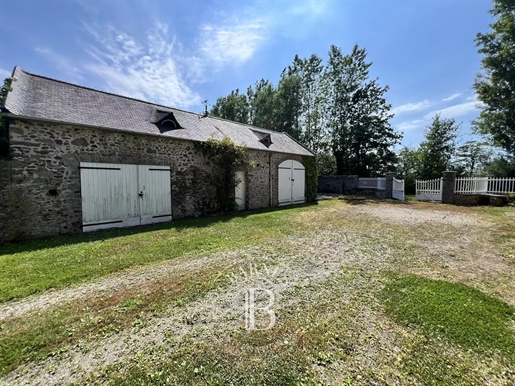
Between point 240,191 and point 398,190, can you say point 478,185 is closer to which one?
point 398,190

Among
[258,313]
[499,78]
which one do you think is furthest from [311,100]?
[258,313]

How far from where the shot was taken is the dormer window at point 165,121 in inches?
345

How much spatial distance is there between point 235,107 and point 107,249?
1236 inches

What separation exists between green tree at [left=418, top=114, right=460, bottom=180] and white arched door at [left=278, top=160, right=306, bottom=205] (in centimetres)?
1292

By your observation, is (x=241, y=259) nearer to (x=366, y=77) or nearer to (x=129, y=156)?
(x=129, y=156)

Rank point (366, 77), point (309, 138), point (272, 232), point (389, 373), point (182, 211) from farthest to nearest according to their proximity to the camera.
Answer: point (309, 138) < point (366, 77) < point (182, 211) < point (272, 232) < point (389, 373)

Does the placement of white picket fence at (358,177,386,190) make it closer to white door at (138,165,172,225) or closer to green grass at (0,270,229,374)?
white door at (138,165,172,225)

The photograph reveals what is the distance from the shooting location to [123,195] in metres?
7.27

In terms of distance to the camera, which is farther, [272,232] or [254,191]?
[254,191]

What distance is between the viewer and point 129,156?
7473 mm

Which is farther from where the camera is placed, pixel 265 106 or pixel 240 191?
pixel 265 106

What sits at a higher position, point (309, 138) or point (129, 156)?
point (309, 138)

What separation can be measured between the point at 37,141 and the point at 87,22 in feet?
15.9

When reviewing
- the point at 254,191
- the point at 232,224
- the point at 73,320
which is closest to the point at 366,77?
the point at 254,191
